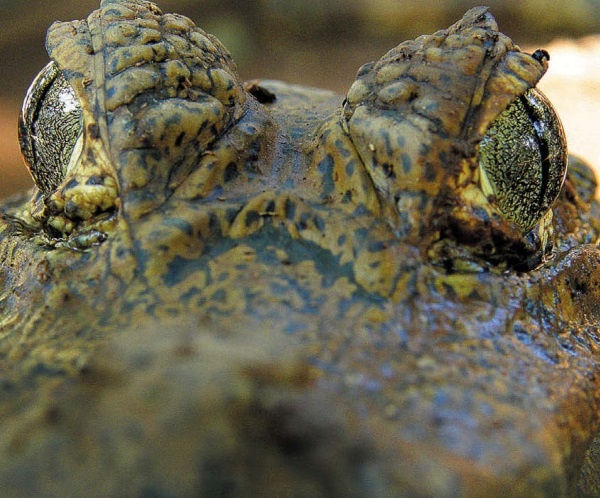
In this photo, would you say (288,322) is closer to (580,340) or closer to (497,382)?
(497,382)

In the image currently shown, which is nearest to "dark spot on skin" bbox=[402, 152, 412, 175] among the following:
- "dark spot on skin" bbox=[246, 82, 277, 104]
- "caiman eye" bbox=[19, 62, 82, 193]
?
"caiman eye" bbox=[19, 62, 82, 193]

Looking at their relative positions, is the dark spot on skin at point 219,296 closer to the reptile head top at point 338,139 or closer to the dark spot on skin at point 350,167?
the reptile head top at point 338,139

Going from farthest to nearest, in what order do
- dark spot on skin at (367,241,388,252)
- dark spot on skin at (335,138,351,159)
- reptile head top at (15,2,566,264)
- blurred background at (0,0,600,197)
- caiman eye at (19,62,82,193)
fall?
blurred background at (0,0,600,197)
caiman eye at (19,62,82,193)
dark spot on skin at (335,138,351,159)
reptile head top at (15,2,566,264)
dark spot on skin at (367,241,388,252)

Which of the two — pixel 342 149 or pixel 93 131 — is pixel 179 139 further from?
pixel 342 149

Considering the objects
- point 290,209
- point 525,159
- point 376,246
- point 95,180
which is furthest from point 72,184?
point 525,159

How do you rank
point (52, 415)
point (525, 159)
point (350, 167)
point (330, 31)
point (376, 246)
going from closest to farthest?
1. point (52, 415)
2. point (376, 246)
3. point (350, 167)
4. point (525, 159)
5. point (330, 31)

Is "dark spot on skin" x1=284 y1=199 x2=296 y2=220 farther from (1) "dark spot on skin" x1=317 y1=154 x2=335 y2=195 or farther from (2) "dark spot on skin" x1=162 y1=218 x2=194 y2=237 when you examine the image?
(2) "dark spot on skin" x1=162 y1=218 x2=194 y2=237
